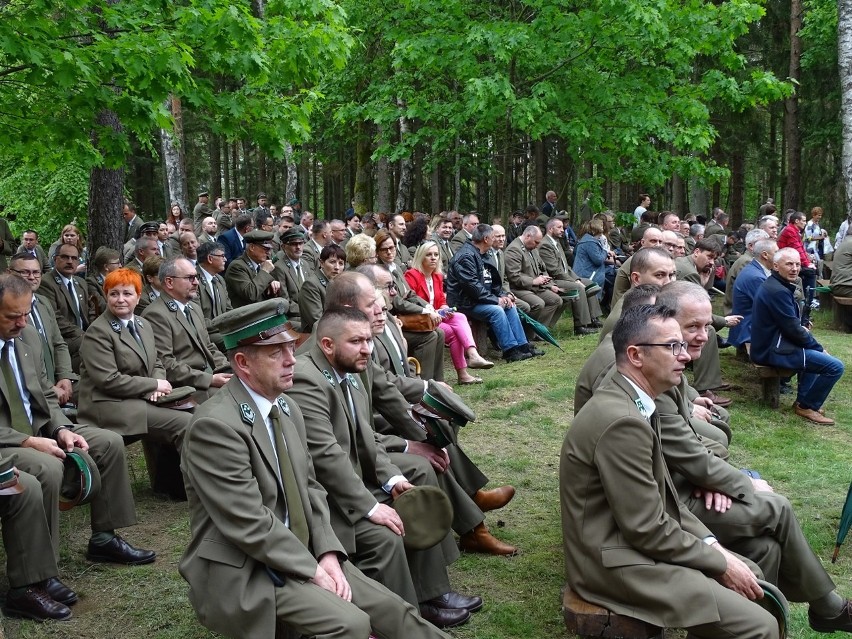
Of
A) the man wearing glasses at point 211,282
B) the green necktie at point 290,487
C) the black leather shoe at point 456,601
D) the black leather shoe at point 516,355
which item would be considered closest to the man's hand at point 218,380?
the man wearing glasses at point 211,282

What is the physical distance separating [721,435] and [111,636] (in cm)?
384

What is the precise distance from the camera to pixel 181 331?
22.0 feet

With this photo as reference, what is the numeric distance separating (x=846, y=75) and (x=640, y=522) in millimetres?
13956

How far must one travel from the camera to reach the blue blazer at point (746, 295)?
9.48m

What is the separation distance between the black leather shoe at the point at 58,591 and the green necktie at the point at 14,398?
33.9 inches

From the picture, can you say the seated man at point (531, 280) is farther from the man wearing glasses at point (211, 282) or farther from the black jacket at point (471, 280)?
the man wearing glasses at point (211, 282)

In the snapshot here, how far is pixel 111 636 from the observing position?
443 cm

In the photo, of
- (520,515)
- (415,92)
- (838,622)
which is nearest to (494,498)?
(520,515)

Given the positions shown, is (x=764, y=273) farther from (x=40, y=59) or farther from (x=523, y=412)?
(x=40, y=59)

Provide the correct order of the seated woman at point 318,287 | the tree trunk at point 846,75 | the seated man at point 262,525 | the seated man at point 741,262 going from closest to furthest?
the seated man at point 262,525 → the seated woman at point 318,287 → the seated man at point 741,262 → the tree trunk at point 846,75

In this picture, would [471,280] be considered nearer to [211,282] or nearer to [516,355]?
[516,355]

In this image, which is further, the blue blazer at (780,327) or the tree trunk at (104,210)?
the tree trunk at (104,210)

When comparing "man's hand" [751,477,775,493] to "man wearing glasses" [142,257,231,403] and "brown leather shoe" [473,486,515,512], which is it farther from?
"man wearing glasses" [142,257,231,403]

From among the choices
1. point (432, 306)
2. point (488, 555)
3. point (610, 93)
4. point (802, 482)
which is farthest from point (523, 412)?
point (610, 93)
